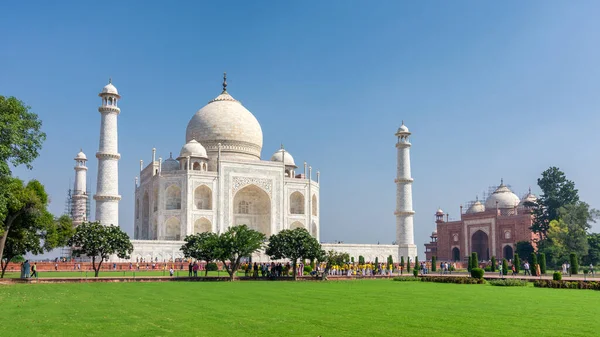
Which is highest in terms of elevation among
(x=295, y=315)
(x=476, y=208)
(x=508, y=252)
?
(x=476, y=208)

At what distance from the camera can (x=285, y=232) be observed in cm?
2728

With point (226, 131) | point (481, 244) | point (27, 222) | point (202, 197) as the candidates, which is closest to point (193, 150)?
point (202, 197)

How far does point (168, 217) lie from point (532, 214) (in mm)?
27408

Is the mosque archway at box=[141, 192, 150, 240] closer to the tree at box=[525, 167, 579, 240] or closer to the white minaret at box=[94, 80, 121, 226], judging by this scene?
the white minaret at box=[94, 80, 121, 226]

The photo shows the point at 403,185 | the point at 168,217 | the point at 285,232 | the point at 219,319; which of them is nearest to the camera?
the point at 219,319

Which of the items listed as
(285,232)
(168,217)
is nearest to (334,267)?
(285,232)

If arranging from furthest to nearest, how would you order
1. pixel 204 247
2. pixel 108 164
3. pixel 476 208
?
1. pixel 476 208
2. pixel 108 164
3. pixel 204 247

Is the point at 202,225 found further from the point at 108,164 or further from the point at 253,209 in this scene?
the point at 108,164

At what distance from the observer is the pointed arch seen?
42031 mm

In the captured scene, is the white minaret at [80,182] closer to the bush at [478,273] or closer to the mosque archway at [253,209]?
the mosque archway at [253,209]

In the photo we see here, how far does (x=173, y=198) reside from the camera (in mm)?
42312

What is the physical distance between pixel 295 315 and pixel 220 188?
32346 millimetres

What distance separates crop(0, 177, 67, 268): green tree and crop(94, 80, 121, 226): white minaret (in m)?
11.0

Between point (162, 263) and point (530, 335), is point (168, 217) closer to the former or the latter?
point (162, 263)
